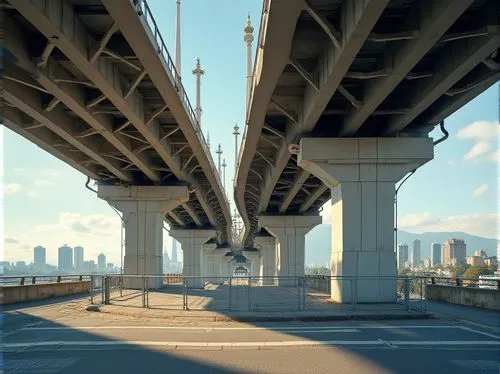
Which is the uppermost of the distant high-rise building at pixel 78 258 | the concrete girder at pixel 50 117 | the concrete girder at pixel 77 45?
the concrete girder at pixel 77 45

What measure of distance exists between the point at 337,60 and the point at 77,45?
693 cm

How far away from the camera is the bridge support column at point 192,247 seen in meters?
64.7

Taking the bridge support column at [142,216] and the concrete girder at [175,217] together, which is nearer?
the bridge support column at [142,216]

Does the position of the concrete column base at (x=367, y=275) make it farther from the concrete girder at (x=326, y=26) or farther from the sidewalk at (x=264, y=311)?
the concrete girder at (x=326, y=26)

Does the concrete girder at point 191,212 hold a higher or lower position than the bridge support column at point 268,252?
higher

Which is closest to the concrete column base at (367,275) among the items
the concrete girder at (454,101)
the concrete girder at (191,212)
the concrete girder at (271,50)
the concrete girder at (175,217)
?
the concrete girder at (454,101)

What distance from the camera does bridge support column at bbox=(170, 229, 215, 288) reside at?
212 ft

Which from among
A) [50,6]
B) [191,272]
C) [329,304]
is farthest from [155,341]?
[191,272]

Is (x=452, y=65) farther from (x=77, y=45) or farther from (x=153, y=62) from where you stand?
(x=77, y=45)

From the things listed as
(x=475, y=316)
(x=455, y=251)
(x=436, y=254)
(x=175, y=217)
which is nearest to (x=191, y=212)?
(x=175, y=217)

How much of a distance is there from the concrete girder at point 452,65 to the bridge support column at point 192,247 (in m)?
47.9

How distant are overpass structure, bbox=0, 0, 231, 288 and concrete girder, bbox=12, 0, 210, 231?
1.1 inches

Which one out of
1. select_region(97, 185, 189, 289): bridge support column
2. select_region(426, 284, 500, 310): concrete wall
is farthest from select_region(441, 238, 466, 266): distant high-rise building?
select_region(97, 185, 189, 289): bridge support column

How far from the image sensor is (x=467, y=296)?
22.7 m
